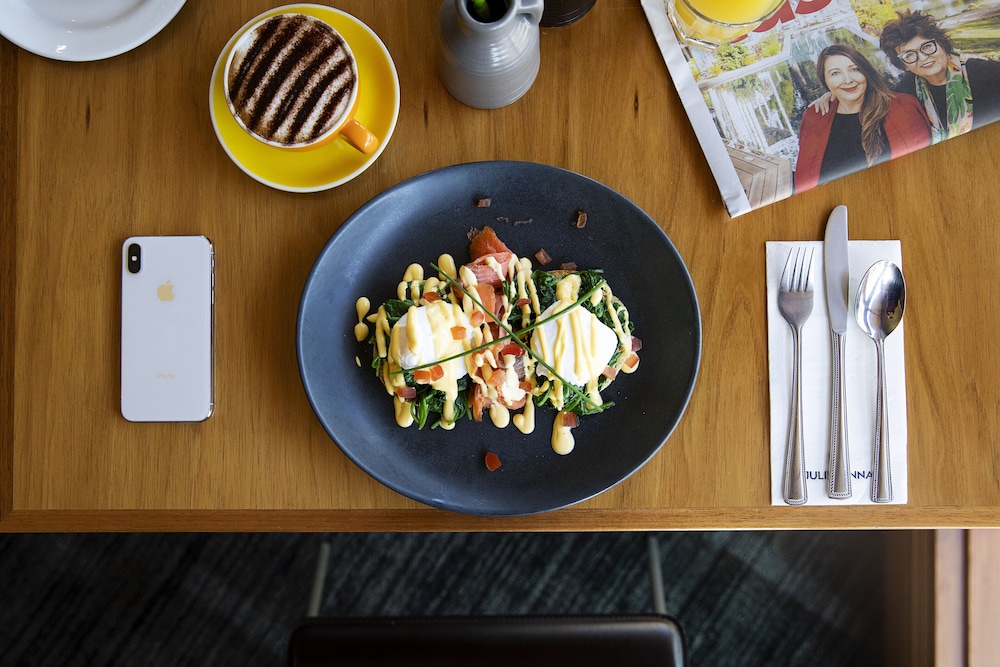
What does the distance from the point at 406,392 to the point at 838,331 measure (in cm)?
59

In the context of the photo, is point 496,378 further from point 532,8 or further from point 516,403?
point 532,8

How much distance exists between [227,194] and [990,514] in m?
1.13

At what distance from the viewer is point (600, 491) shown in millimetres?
906

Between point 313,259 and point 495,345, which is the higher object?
point 313,259

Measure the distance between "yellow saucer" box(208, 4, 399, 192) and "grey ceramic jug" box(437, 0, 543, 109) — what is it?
0.09 metres

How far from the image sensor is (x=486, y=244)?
3.07 feet

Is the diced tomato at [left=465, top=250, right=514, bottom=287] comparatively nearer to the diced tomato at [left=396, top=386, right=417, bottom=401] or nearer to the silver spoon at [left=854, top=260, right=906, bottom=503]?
the diced tomato at [left=396, top=386, right=417, bottom=401]

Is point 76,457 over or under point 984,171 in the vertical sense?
under

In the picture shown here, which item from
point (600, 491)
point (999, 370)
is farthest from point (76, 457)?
point (999, 370)

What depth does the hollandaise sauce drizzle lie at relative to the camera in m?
0.89

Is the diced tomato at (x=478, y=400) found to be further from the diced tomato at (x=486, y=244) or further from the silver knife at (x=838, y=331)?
the silver knife at (x=838, y=331)

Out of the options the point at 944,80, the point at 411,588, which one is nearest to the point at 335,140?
the point at 944,80

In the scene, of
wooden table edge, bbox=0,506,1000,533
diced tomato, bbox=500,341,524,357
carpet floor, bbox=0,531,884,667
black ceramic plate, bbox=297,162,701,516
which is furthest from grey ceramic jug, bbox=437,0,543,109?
carpet floor, bbox=0,531,884,667

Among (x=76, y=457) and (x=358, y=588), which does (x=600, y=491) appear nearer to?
(x=76, y=457)
